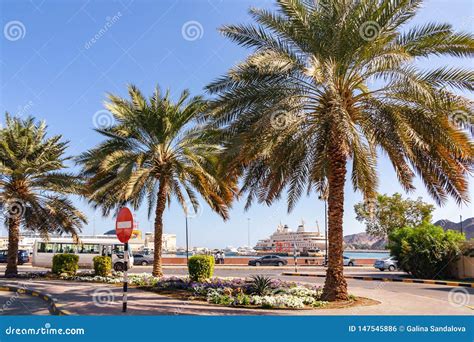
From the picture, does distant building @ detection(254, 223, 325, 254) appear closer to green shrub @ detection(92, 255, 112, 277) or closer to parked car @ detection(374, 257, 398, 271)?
parked car @ detection(374, 257, 398, 271)

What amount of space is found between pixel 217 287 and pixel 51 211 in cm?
1300

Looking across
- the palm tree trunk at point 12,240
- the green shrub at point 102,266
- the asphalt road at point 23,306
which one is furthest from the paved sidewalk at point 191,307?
the palm tree trunk at point 12,240

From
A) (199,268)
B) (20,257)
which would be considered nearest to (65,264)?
(199,268)

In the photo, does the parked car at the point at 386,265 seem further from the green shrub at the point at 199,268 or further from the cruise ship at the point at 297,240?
the cruise ship at the point at 297,240

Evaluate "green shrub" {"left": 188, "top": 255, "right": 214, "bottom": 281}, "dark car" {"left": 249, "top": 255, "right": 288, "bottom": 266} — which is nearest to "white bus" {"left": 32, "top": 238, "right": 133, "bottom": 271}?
"dark car" {"left": 249, "top": 255, "right": 288, "bottom": 266}

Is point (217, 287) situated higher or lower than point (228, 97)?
lower

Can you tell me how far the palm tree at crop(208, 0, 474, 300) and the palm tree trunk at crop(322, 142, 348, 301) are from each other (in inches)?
1.2

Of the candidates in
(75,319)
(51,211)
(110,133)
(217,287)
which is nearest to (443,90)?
(217,287)

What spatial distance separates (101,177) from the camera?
2298 cm

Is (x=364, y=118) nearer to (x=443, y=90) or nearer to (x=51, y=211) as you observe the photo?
(x=443, y=90)

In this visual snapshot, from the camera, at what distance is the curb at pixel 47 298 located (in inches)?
444

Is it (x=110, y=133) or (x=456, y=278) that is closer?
(x=110, y=133)

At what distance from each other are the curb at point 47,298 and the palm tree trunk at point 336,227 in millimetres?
7725

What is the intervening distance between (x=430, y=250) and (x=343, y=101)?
1567 cm
